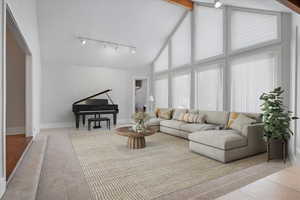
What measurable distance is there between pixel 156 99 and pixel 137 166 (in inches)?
223

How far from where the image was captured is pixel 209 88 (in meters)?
5.43

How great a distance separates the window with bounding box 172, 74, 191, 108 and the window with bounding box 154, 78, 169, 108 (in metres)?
0.56

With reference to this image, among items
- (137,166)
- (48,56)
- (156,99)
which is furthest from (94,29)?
(137,166)

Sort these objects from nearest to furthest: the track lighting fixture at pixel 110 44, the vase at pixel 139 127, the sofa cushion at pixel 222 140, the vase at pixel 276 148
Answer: the sofa cushion at pixel 222 140, the vase at pixel 276 148, the vase at pixel 139 127, the track lighting fixture at pixel 110 44

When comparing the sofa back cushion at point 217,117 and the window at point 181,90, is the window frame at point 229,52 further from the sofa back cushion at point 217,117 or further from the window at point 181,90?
the sofa back cushion at point 217,117

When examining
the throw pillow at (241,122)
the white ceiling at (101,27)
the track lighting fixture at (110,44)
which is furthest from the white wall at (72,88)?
the throw pillow at (241,122)

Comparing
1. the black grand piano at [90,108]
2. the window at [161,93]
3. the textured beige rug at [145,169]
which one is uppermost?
the window at [161,93]

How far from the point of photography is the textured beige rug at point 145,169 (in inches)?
81.6

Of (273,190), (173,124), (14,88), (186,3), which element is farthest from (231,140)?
(14,88)

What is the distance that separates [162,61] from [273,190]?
7104 millimetres

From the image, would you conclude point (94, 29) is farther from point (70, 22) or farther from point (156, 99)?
point (156, 99)

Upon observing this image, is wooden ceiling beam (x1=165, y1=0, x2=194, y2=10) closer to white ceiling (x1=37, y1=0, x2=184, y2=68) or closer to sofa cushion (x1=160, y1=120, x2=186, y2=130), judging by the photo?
white ceiling (x1=37, y1=0, x2=184, y2=68)

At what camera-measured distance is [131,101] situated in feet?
26.7

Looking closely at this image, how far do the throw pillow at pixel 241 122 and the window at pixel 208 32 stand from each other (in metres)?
2.36
